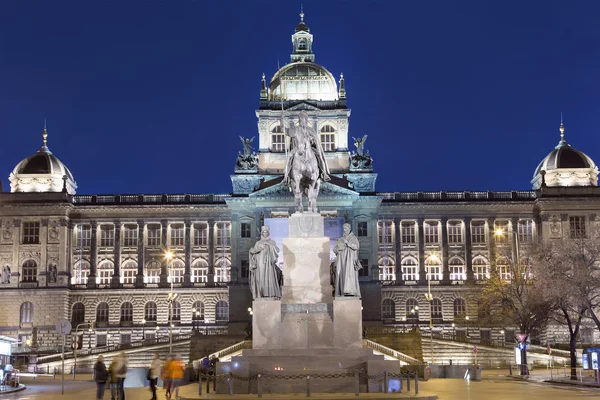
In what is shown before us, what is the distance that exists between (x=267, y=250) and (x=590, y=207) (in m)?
79.6

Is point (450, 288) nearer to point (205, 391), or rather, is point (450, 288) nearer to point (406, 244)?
point (406, 244)

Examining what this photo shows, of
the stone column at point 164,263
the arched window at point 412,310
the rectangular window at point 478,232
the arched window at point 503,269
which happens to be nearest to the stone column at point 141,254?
the stone column at point 164,263

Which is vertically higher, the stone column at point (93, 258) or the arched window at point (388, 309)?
the stone column at point (93, 258)

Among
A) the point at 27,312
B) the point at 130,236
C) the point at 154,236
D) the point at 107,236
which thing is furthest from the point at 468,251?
the point at 27,312

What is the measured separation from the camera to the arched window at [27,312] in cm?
10350

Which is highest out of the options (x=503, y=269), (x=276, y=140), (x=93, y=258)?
(x=276, y=140)

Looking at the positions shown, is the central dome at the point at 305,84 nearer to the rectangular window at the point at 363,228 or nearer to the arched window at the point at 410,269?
the rectangular window at the point at 363,228

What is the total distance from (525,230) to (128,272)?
4765cm

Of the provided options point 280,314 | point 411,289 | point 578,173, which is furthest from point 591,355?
point 578,173

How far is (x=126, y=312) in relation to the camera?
106250 millimetres

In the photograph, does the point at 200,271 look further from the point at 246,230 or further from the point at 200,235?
the point at 246,230

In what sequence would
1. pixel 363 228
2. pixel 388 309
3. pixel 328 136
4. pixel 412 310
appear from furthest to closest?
pixel 328 136
pixel 388 309
pixel 412 310
pixel 363 228

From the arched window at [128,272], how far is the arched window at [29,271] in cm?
1007

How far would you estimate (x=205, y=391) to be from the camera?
108 ft
